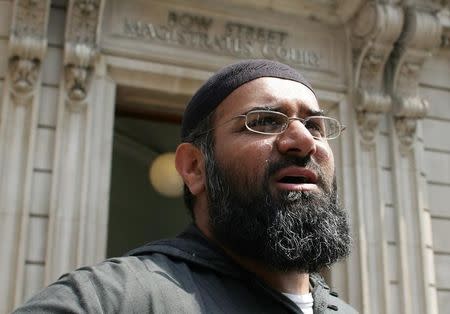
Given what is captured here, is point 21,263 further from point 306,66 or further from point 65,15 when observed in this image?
point 306,66

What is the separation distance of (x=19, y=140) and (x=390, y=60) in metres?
4.36

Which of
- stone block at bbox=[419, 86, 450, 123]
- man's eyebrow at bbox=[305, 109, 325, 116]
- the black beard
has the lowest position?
the black beard

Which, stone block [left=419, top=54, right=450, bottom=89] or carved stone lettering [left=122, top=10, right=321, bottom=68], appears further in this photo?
stone block [left=419, top=54, right=450, bottom=89]

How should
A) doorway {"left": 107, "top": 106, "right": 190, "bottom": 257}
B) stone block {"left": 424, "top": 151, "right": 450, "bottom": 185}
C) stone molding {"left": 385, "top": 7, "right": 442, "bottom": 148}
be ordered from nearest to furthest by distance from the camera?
stone molding {"left": 385, "top": 7, "right": 442, "bottom": 148}
stone block {"left": 424, "top": 151, "right": 450, "bottom": 185}
doorway {"left": 107, "top": 106, "right": 190, "bottom": 257}

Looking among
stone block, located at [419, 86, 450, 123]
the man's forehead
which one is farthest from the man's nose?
stone block, located at [419, 86, 450, 123]

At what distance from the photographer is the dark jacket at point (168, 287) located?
140cm

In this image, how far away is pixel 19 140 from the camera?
17.5ft

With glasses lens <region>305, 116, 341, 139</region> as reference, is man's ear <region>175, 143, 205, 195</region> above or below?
below

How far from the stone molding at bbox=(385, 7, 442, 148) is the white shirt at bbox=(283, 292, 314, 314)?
5368mm

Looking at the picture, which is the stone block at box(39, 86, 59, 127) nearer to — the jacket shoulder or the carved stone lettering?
the carved stone lettering

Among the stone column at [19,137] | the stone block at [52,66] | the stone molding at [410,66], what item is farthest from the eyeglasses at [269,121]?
the stone molding at [410,66]

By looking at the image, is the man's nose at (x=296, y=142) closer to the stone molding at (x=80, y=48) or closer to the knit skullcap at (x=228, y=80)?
the knit skullcap at (x=228, y=80)

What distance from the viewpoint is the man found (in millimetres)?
1571

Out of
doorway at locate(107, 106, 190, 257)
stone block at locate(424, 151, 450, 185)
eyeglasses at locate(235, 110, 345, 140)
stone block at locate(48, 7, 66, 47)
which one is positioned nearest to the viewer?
eyeglasses at locate(235, 110, 345, 140)
